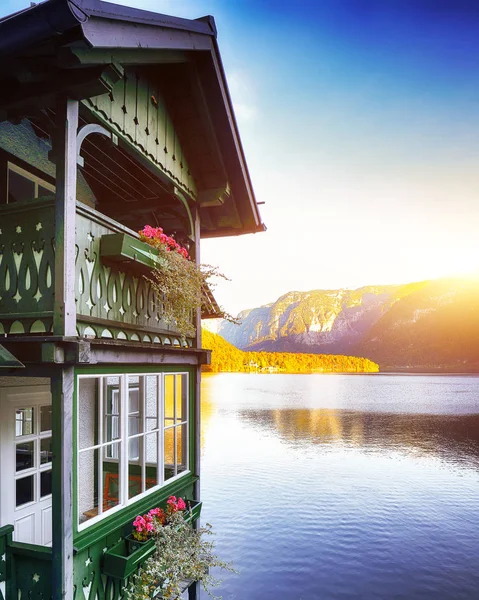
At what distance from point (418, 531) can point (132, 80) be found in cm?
2046

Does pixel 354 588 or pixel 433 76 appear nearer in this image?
pixel 354 588

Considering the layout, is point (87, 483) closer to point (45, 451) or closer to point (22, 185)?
point (45, 451)

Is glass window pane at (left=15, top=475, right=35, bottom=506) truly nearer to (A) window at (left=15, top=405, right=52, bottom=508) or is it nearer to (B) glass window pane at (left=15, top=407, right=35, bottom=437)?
(A) window at (left=15, top=405, right=52, bottom=508)

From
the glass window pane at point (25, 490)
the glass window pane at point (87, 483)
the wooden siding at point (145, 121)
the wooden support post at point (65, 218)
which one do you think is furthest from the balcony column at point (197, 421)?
the wooden support post at point (65, 218)

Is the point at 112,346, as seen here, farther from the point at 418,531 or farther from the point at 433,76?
the point at 433,76

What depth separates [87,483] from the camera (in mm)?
8992

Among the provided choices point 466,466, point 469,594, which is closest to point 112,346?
point 469,594

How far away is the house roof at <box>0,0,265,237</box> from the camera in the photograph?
15.4ft

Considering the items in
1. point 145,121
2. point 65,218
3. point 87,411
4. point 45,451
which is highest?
point 145,121

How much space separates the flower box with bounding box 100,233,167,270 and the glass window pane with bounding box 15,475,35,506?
3.55m

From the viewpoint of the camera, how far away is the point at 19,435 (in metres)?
7.17

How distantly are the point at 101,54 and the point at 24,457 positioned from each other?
18.5 ft

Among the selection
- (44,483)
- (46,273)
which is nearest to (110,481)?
(44,483)

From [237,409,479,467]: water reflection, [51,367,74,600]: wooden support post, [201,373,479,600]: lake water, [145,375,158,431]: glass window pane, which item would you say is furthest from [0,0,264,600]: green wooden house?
[237,409,479,467]: water reflection
